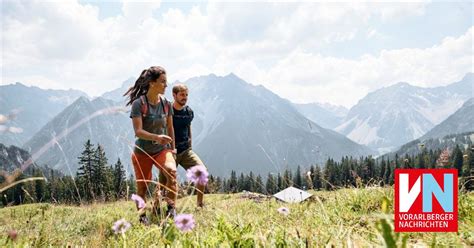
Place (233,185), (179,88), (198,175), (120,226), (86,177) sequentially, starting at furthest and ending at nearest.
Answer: (233,185)
(86,177)
(179,88)
(198,175)
(120,226)

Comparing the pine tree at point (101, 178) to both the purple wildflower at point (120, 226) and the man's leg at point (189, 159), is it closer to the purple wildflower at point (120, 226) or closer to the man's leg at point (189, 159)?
the man's leg at point (189, 159)

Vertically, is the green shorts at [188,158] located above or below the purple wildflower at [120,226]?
above

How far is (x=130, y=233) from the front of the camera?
4.82 metres

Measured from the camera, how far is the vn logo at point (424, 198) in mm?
2088

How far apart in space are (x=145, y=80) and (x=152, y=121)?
81 centimetres

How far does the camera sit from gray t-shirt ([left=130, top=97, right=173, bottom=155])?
677cm

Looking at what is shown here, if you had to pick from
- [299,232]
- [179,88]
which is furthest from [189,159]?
[299,232]

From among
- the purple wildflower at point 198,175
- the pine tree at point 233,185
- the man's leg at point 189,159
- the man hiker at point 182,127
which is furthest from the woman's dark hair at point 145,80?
the purple wildflower at point 198,175

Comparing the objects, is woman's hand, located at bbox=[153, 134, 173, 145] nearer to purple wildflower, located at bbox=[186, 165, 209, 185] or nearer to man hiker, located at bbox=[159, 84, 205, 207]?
purple wildflower, located at bbox=[186, 165, 209, 185]

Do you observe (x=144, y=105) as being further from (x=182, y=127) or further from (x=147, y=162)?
(x=182, y=127)

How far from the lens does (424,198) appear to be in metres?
2.13

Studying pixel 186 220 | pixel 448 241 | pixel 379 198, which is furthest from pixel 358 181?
pixel 186 220

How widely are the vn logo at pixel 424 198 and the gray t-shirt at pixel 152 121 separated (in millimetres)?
5332

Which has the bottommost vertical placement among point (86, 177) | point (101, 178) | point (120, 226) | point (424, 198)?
point (101, 178)
